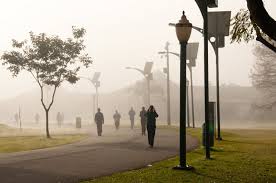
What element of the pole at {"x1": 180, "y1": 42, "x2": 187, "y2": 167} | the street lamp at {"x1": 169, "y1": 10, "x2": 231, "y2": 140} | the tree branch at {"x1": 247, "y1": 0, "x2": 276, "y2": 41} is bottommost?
the pole at {"x1": 180, "y1": 42, "x2": 187, "y2": 167}

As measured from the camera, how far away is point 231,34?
15305 millimetres

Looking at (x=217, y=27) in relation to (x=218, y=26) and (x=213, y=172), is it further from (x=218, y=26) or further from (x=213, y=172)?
(x=213, y=172)

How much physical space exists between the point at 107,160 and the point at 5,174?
4250 mm

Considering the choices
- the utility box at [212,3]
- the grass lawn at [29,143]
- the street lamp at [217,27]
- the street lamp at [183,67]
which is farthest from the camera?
the street lamp at [217,27]

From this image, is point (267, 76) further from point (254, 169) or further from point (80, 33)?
point (254, 169)

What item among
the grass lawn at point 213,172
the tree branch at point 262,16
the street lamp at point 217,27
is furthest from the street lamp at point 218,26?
the tree branch at point 262,16

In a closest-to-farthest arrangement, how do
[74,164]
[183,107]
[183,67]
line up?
1. [183,107]
2. [183,67]
3. [74,164]

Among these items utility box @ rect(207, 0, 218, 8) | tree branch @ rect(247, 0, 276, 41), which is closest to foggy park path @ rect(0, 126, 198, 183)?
utility box @ rect(207, 0, 218, 8)

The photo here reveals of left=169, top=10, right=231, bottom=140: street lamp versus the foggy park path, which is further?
left=169, top=10, right=231, bottom=140: street lamp

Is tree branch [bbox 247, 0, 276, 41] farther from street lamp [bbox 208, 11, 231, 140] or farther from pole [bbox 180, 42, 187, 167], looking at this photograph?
street lamp [bbox 208, 11, 231, 140]

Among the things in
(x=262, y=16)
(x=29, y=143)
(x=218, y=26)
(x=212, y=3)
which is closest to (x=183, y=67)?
(x=212, y=3)

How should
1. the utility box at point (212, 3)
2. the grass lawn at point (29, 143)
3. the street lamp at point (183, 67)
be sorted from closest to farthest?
the street lamp at point (183, 67) < the utility box at point (212, 3) < the grass lawn at point (29, 143)

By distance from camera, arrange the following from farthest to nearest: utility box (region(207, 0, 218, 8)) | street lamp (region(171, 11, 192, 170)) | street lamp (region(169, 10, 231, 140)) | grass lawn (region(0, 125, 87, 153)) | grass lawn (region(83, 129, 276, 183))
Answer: street lamp (region(169, 10, 231, 140)), grass lawn (region(0, 125, 87, 153)), utility box (region(207, 0, 218, 8)), street lamp (region(171, 11, 192, 170)), grass lawn (region(83, 129, 276, 183))

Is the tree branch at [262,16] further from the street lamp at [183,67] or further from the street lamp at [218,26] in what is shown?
the street lamp at [218,26]
